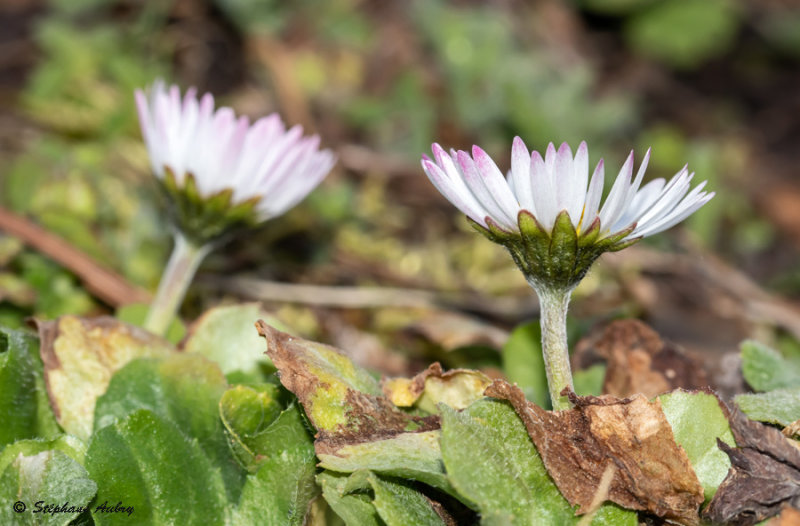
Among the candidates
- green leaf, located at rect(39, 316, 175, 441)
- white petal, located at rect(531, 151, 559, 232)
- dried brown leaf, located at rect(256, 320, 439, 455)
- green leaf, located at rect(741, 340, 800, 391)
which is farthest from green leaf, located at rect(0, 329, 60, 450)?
green leaf, located at rect(741, 340, 800, 391)

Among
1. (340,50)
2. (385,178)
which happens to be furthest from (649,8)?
(385,178)

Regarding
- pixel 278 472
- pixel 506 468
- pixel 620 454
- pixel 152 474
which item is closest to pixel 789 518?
pixel 620 454

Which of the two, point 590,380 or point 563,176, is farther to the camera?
point 590,380

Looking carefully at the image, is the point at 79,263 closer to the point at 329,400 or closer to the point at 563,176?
the point at 329,400

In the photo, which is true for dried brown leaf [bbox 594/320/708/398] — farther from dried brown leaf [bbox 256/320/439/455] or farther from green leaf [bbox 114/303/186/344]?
green leaf [bbox 114/303/186/344]

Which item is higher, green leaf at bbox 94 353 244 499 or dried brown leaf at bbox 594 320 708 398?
dried brown leaf at bbox 594 320 708 398

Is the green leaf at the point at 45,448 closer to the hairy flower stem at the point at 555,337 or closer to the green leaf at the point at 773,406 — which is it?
the hairy flower stem at the point at 555,337
